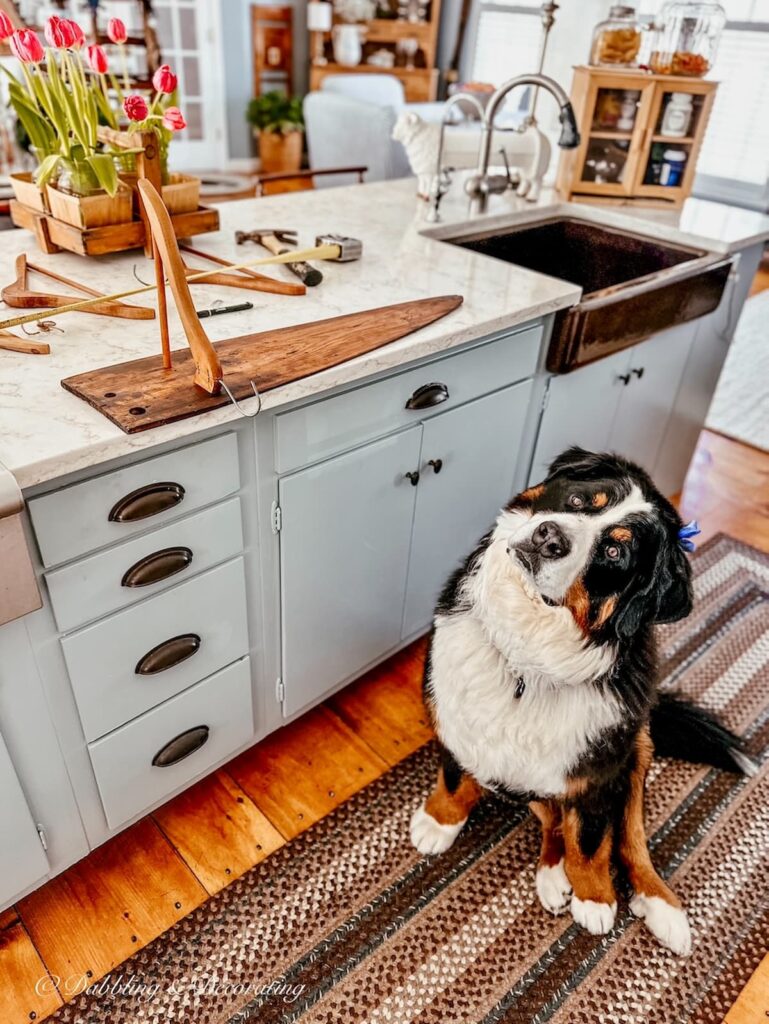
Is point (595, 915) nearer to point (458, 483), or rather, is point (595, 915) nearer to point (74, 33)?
point (458, 483)

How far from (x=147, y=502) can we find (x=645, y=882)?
1.19 m

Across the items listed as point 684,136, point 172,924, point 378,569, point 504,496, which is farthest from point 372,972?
point 684,136

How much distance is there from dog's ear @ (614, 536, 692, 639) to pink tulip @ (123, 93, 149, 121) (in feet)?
3.90

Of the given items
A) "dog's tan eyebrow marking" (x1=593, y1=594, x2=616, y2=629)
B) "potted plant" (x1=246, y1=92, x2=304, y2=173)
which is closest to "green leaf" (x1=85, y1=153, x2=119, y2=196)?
"dog's tan eyebrow marking" (x1=593, y1=594, x2=616, y2=629)

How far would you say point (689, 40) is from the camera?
7.45 ft

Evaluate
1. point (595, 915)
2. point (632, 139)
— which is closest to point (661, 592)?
point (595, 915)

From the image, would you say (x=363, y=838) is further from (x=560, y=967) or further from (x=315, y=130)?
(x=315, y=130)

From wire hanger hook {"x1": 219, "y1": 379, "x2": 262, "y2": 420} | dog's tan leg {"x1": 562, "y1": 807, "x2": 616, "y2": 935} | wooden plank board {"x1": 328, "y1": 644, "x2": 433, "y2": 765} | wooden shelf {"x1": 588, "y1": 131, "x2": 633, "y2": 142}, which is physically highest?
wooden shelf {"x1": 588, "y1": 131, "x2": 633, "y2": 142}

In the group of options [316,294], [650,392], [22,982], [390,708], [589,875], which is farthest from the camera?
[650,392]

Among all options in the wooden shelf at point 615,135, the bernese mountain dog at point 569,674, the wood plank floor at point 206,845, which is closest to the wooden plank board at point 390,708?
the wood plank floor at point 206,845

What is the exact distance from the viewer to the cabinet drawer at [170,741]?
129 cm

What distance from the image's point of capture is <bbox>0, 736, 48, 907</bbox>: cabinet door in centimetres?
112

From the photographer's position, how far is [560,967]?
1359mm

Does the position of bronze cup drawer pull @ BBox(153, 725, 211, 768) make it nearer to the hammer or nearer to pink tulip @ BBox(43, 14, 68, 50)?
the hammer
